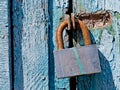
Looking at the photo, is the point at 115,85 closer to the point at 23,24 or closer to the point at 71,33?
the point at 71,33

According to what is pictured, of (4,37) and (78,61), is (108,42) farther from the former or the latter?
(4,37)

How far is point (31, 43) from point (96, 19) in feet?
0.64

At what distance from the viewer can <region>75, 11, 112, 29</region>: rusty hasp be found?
1154 mm

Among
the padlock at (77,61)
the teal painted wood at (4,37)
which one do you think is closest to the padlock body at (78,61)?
the padlock at (77,61)

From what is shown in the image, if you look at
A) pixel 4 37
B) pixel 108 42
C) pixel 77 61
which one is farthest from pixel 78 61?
pixel 4 37

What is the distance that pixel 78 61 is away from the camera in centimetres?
109

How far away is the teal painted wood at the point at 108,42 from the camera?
45.1 inches

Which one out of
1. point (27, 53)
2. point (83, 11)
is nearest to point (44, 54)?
point (27, 53)

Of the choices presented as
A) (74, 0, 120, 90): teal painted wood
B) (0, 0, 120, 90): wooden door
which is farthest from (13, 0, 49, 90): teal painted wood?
(74, 0, 120, 90): teal painted wood

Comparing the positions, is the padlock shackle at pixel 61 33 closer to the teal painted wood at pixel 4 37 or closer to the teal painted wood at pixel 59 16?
the teal painted wood at pixel 59 16

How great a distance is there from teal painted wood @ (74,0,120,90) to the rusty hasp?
1 centimetres

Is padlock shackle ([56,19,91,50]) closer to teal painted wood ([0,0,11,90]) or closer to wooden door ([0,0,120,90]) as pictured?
wooden door ([0,0,120,90])

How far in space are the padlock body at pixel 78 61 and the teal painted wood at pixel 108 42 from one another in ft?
0.22

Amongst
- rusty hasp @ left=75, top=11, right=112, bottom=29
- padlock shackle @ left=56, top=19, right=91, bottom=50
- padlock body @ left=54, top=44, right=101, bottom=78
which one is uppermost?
rusty hasp @ left=75, top=11, right=112, bottom=29
